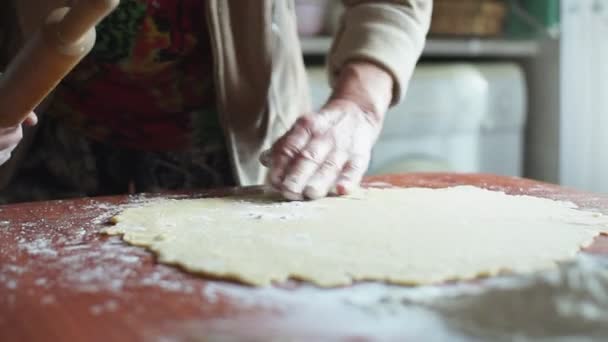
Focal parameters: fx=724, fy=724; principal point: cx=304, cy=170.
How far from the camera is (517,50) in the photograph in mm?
2326

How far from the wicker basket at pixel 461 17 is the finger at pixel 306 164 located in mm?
1370

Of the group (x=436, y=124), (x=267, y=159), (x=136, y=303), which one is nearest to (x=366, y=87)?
(x=267, y=159)

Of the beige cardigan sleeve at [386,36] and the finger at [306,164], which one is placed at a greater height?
the beige cardigan sleeve at [386,36]

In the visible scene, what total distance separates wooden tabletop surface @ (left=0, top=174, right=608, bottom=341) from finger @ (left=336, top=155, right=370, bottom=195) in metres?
0.33

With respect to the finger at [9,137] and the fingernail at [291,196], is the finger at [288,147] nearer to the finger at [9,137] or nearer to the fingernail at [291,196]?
the fingernail at [291,196]

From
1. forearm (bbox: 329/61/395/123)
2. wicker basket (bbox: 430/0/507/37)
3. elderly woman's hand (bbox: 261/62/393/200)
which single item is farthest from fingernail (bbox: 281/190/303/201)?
wicker basket (bbox: 430/0/507/37)

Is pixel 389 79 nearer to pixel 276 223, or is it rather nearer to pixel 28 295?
pixel 276 223

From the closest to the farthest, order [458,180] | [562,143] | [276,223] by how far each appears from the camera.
Answer: [276,223], [458,180], [562,143]

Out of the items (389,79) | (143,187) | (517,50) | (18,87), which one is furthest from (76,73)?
(517,50)

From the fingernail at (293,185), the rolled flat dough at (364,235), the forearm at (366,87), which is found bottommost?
the rolled flat dough at (364,235)

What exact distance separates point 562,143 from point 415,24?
136 cm

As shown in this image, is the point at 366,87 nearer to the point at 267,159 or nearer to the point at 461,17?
the point at 267,159

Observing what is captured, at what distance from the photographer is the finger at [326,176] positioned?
0.88m

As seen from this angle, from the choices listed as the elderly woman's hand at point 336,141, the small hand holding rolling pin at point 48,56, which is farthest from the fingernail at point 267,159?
the small hand holding rolling pin at point 48,56
